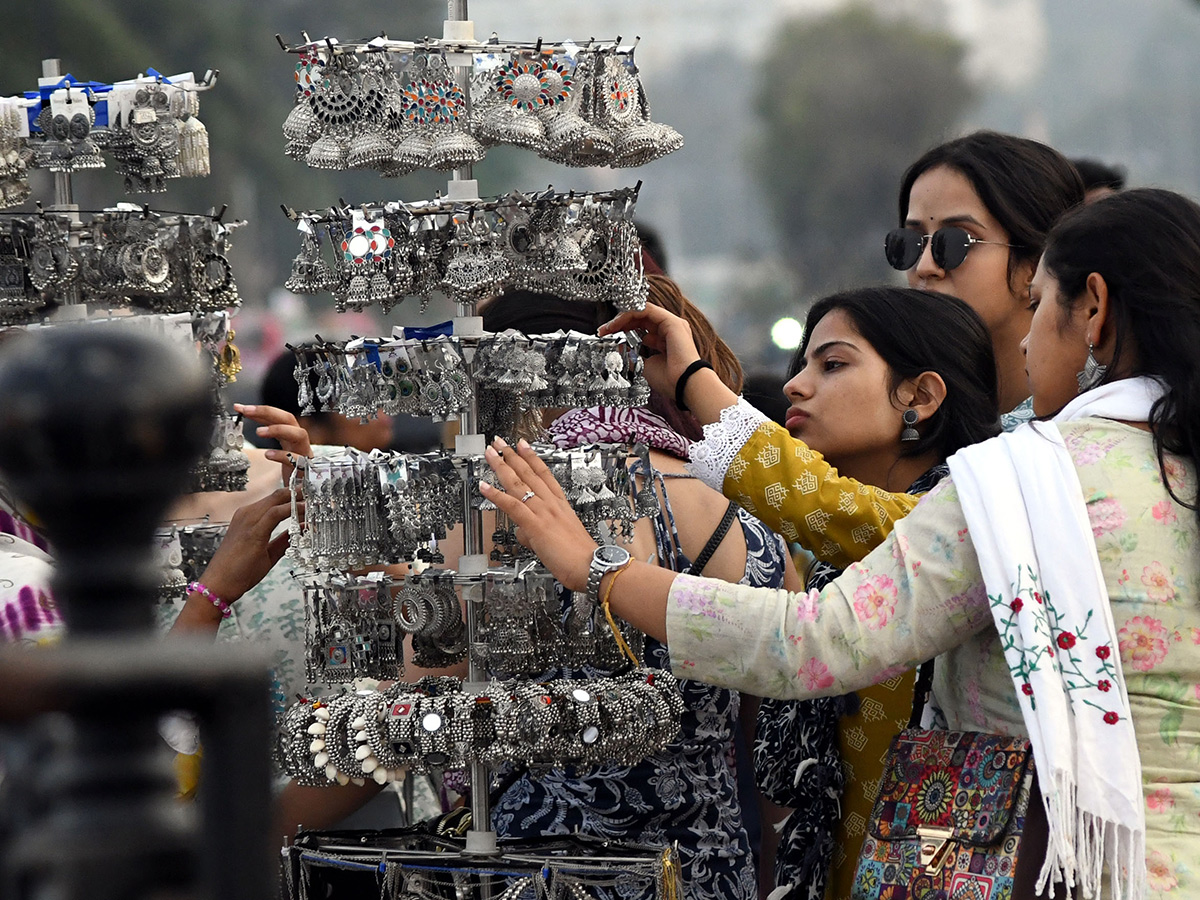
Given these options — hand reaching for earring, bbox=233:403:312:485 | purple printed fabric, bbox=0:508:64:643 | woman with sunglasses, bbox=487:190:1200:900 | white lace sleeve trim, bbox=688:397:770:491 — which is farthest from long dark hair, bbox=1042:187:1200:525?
purple printed fabric, bbox=0:508:64:643

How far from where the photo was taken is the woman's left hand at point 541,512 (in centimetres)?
194

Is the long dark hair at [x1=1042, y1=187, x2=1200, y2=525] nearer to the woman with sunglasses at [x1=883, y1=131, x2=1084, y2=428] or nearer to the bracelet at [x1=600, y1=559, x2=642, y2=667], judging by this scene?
the bracelet at [x1=600, y1=559, x2=642, y2=667]

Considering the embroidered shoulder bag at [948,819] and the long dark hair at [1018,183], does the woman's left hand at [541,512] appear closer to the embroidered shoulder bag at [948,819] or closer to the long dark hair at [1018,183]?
the embroidered shoulder bag at [948,819]

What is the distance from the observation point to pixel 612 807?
239cm

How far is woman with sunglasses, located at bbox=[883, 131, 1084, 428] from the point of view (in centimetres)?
316

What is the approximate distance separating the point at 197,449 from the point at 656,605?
1288 millimetres

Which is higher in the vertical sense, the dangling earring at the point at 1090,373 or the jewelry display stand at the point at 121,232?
the jewelry display stand at the point at 121,232

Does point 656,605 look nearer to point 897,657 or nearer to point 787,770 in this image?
point 897,657

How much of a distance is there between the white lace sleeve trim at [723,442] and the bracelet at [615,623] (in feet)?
1.00

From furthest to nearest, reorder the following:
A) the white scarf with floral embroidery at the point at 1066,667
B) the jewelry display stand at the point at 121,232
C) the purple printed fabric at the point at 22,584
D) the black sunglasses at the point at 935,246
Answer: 1. the black sunglasses at the point at 935,246
2. the jewelry display stand at the point at 121,232
3. the white scarf with floral embroidery at the point at 1066,667
4. the purple printed fabric at the point at 22,584

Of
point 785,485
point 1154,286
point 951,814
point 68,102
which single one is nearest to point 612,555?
point 785,485

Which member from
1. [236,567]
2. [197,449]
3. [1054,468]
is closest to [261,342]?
[236,567]

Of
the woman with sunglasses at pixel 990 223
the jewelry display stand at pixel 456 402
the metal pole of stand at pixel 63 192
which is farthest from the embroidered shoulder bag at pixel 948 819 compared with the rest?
the metal pole of stand at pixel 63 192

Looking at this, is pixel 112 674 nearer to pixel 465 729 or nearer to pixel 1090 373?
pixel 465 729
